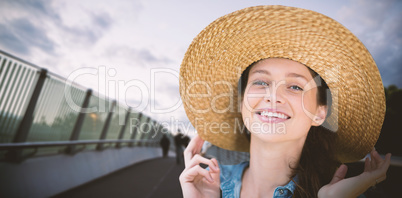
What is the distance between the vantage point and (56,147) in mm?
5395

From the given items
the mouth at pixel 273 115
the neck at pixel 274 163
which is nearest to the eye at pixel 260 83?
the mouth at pixel 273 115

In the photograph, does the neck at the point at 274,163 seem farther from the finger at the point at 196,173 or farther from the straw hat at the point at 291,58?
the straw hat at the point at 291,58

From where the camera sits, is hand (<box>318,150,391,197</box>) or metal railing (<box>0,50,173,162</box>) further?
metal railing (<box>0,50,173,162</box>)

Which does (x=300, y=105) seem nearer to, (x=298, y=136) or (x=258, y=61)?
(x=298, y=136)

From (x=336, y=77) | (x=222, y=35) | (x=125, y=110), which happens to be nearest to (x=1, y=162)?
(x=222, y=35)

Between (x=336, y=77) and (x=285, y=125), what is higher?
(x=336, y=77)

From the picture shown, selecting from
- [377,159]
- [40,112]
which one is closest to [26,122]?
[40,112]

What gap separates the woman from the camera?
1.56 meters

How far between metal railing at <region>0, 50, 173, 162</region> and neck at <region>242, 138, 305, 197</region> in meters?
4.17

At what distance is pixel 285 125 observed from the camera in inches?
60.1

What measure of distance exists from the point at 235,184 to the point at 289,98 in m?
0.90

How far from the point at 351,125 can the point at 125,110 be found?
10378mm

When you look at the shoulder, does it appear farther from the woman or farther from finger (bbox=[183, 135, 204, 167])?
finger (bbox=[183, 135, 204, 167])

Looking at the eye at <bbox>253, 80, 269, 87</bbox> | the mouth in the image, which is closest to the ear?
the mouth
